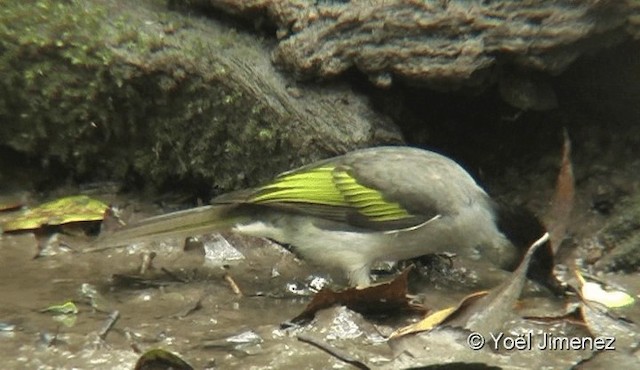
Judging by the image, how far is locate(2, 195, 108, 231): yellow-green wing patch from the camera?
Result: 6.80m

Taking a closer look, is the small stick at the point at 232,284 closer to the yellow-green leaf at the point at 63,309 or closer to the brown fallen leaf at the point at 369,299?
the brown fallen leaf at the point at 369,299

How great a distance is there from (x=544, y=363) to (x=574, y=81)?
240 cm

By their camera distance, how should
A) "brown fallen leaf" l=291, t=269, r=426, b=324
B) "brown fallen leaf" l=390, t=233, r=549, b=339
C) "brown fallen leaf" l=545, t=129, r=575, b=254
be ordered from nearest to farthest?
"brown fallen leaf" l=390, t=233, r=549, b=339
"brown fallen leaf" l=291, t=269, r=426, b=324
"brown fallen leaf" l=545, t=129, r=575, b=254

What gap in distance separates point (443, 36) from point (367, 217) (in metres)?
1.11

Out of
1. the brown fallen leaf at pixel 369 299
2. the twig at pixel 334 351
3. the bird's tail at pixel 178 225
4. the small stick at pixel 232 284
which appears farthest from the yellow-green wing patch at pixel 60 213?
the twig at pixel 334 351

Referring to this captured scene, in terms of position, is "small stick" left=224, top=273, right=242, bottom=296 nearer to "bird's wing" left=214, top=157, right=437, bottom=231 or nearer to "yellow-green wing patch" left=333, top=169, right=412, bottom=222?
"bird's wing" left=214, top=157, right=437, bottom=231

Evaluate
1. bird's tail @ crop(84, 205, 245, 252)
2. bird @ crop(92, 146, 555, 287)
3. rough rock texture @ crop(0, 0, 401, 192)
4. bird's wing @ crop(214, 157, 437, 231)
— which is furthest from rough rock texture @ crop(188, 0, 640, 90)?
bird's tail @ crop(84, 205, 245, 252)

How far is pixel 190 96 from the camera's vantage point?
6.86 meters

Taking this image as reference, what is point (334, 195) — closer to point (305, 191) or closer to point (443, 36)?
point (305, 191)

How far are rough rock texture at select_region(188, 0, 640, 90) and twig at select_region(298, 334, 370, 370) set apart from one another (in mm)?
1997

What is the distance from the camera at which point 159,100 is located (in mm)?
6934

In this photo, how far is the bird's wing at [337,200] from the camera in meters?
6.08

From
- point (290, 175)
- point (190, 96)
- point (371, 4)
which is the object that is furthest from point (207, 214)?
point (371, 4)

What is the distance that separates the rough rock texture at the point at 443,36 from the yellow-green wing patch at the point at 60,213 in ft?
4.72
